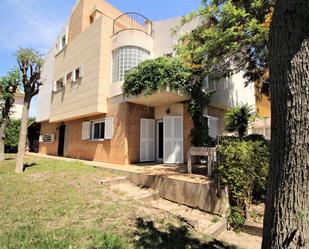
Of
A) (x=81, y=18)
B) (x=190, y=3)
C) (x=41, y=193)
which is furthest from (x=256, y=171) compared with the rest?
(x=81, y=18)

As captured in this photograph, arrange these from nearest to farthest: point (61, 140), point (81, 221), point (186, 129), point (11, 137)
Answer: point (81, 221)
point (186, 129)
point (61, 140)
point (11, 137)

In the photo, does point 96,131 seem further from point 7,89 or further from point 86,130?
point 7,89

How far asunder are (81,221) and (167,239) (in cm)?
207

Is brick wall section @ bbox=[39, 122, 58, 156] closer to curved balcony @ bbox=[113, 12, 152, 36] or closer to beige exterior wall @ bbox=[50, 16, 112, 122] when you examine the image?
beige exterior wall @ bbox=[50, 16, 112, 122]

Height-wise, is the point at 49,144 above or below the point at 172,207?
above

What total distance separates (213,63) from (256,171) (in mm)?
5085

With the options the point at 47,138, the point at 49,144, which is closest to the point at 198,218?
the point at 49,144

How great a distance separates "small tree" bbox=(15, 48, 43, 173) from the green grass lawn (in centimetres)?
333

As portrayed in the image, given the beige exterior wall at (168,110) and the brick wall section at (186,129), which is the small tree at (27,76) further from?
the brick wall section at (186,129)

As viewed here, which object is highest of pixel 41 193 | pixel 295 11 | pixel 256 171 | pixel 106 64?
pixel 106 64

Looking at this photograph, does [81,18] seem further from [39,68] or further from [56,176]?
[56,176]

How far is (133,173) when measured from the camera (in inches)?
374

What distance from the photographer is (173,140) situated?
12.3 m

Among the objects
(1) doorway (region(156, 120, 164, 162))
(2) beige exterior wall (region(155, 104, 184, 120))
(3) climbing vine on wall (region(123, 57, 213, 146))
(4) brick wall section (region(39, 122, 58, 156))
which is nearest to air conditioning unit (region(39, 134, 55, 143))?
(4) brick wall section (region(39, 122, 58, 156))
